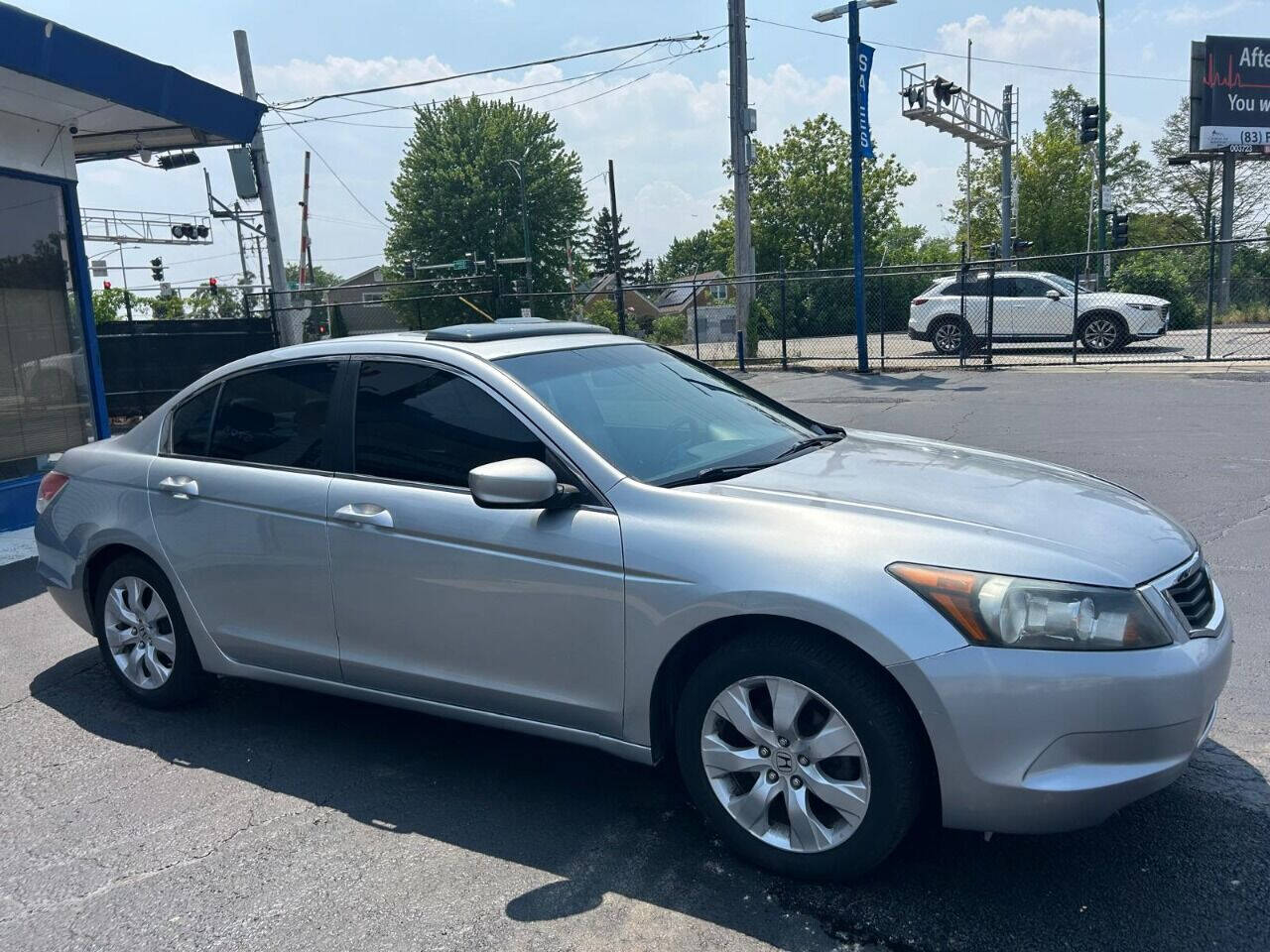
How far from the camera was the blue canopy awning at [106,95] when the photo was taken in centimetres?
733

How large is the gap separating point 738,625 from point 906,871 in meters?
0.90

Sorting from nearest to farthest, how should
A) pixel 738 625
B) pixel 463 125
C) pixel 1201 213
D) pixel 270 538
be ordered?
pixel 738 625
pixel 270 538
pixel 1201 213
pixel 463 125

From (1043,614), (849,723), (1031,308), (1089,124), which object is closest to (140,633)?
(849,723)

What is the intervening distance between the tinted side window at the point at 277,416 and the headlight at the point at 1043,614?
2.50m

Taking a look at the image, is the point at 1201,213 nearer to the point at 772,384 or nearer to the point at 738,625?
the point at 772,384

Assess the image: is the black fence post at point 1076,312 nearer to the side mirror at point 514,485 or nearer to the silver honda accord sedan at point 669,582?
the silver honda accord sedan at point 669,582

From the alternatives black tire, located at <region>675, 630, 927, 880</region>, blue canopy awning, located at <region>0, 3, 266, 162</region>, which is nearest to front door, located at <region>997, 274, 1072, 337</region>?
blue canopy awning, located at <region>0, 3, 266, 162</region>

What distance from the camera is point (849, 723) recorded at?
282 centimetres

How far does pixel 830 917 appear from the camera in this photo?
112 inches

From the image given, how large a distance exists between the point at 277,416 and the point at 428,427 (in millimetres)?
845

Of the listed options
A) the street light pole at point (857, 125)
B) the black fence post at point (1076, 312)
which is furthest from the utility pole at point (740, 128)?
the black fence post at point (1076, 312)

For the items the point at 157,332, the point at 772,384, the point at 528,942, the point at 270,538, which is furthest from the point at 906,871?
the point at 157,332

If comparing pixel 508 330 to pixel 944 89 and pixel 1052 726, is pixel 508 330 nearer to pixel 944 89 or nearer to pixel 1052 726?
pixel 1052 726

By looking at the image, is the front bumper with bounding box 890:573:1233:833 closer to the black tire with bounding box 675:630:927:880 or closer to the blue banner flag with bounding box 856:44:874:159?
the black tire with bounding box 675:630:927:880
